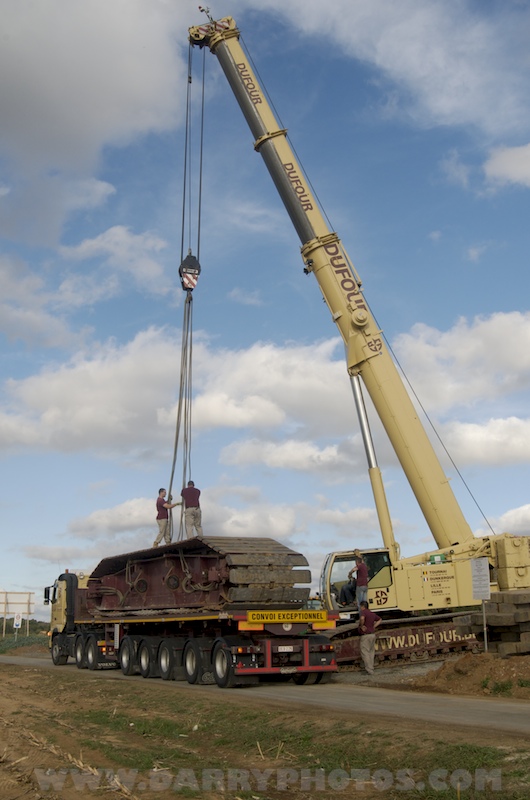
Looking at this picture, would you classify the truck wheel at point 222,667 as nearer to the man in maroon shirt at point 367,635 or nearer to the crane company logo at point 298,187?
the man in maroon shirt at point 367,635

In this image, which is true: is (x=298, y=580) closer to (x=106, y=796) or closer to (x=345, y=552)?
(x=345, y=552)

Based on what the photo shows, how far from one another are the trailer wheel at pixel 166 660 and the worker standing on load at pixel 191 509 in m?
2.80

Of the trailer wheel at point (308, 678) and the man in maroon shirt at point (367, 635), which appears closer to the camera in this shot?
the trailer wheel at point (308, 678)

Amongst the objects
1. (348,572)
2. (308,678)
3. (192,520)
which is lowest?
(308,678)

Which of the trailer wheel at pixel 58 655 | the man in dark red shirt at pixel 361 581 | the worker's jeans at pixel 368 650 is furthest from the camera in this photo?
the trailer wheel at pixel 58 655

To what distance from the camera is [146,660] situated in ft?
70.6

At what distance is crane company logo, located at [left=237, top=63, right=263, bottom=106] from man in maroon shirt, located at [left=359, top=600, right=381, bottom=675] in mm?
14819

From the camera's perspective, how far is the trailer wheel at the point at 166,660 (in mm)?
20188

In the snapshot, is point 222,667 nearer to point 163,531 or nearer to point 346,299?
point 163,531

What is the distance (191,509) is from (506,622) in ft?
27.0

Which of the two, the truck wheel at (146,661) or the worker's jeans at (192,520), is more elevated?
the worker's jeans at (192,520)

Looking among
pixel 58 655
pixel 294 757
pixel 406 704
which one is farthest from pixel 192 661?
pixel 58 655

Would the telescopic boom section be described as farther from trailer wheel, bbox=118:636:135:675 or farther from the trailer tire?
trailer wheel, bbox=118:636:135:675

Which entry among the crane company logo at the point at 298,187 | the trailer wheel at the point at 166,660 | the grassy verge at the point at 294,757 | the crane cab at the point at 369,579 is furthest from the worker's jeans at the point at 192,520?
the crane company logo at the point at 298,187
